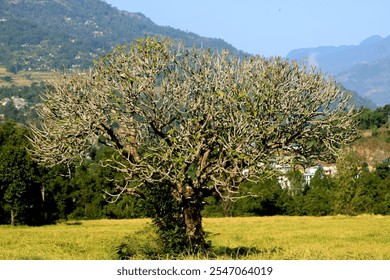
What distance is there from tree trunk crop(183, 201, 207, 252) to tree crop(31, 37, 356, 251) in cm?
4

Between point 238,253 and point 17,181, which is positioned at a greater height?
point 238,253

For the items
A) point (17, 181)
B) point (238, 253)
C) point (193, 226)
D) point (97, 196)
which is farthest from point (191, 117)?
point (97, 196)

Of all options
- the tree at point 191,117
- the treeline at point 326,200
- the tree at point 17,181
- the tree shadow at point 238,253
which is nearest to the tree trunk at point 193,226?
the tree at point 191,117

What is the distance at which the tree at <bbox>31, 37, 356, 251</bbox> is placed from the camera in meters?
21.8

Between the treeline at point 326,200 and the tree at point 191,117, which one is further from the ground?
the tree at point 191,117

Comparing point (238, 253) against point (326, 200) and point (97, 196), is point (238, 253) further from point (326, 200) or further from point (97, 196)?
point (326, 200)

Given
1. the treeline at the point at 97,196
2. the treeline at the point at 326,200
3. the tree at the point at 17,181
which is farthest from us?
the treeline at the point at 326,200

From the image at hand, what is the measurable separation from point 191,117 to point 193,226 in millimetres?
4253

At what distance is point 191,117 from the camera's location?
883 inches

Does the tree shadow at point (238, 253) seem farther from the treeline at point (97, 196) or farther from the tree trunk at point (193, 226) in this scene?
the treeline at point (97, 196)

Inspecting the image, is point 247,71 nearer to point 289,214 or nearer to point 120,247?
point 120,247

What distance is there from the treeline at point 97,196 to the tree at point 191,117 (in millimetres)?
48314

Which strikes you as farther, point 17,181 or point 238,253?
point 17,181

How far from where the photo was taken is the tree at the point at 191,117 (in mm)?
21797
